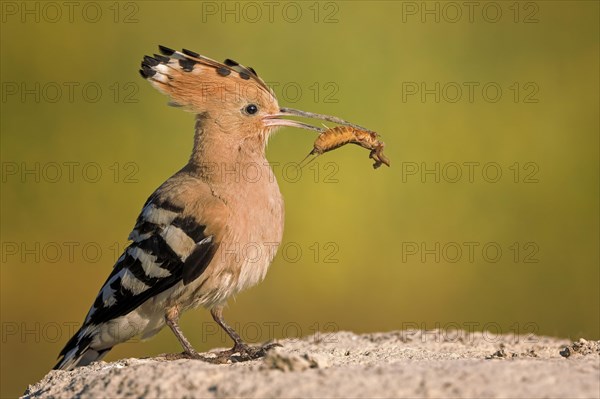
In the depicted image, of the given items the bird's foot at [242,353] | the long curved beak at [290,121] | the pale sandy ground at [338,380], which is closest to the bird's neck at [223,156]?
the long curved beak at [290,121]

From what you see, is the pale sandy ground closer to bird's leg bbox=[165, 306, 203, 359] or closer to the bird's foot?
bird's leg bbox=[165, 306, 203, 359]

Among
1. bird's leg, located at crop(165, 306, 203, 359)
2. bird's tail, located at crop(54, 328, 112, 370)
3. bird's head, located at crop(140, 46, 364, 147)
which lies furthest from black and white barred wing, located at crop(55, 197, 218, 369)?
bird's head, located at crop(140, 46, 364, 147)

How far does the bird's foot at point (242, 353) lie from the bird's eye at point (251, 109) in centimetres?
108

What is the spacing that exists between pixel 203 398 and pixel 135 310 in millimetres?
1462

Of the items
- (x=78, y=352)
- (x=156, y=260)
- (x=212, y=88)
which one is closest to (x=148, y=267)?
(x=156, y=260)

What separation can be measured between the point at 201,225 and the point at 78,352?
0.80 m

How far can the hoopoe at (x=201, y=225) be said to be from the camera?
4.11m

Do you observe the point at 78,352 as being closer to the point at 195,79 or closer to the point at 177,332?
the point at 177,332

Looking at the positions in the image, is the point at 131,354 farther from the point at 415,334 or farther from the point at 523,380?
the point at 523,380

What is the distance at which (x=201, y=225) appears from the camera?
412cm

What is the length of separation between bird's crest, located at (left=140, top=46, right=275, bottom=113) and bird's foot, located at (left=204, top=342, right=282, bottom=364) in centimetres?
111

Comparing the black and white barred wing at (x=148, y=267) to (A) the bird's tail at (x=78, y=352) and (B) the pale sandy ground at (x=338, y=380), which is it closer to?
(A) the bird's tail at (x=78, y=352)

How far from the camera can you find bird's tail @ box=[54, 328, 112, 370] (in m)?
4.28

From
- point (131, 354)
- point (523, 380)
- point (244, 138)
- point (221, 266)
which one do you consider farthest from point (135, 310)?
point (131, 354)
